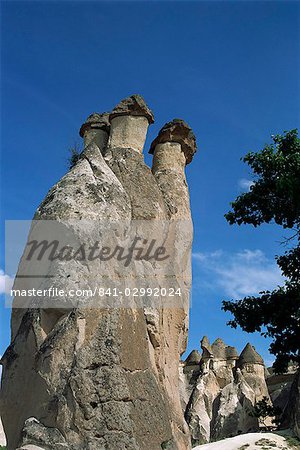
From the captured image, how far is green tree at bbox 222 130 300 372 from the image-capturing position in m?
13.3

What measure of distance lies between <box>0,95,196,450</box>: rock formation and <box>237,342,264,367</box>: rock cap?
44.4 feet

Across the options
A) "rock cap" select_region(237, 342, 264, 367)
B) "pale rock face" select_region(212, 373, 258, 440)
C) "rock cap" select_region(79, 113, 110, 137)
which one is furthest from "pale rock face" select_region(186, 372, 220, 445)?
"rock cap" select_region(79, 113, 110, 137)

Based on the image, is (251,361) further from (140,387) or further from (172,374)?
(140,387)

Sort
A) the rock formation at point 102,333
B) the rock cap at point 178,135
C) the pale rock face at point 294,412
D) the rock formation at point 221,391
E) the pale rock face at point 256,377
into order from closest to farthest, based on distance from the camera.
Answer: the rock formation at point 102,333 < the rock cap at point 178,135 < the pale rock face at point 294,412 < the rock formation at point 221,391 < the pale rock face at point 256,377

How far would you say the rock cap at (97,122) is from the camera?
11094 millimetres

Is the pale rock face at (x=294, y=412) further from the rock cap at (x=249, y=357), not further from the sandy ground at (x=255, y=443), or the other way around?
the rock cap at (x=249, y=357)

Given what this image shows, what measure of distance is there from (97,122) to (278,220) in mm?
5940

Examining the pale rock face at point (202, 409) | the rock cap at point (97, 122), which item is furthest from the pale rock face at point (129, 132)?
the pale rock face at point (202, 409)

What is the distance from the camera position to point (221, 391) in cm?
1803

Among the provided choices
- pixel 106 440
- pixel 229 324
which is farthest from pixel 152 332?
pixel 229 324

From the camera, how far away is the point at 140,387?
7117mm

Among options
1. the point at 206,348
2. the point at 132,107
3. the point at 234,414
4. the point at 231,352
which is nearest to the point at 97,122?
the point at 132,107

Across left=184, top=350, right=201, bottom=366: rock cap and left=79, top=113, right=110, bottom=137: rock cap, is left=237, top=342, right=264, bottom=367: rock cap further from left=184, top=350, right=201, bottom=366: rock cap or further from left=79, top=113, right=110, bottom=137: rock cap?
left=79, top=113, right=110, bottom=137: rock cap

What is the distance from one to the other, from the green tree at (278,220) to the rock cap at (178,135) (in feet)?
8.91
